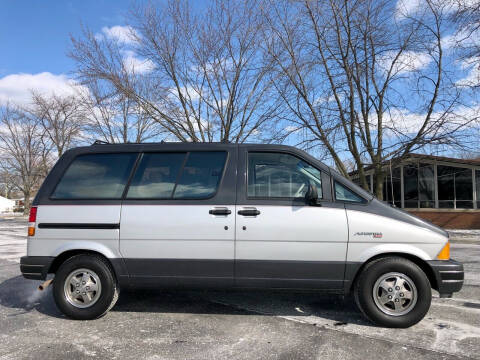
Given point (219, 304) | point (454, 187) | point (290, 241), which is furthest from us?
point (454, 187)

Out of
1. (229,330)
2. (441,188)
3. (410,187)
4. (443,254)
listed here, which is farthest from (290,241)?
(410,187)

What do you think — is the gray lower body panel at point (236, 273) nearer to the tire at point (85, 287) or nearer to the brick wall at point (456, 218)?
the tire at point (85, 287)

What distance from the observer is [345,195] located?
3959 millimetres

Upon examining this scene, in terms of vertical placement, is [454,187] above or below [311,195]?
above

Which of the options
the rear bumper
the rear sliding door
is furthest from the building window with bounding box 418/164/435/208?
the rear bumper

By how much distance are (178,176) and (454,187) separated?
64.9ft

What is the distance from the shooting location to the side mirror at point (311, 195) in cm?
374

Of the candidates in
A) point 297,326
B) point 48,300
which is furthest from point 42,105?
point 297,326

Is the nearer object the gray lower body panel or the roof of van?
the gray lower body panel

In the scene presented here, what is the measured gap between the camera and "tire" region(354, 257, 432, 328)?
149 inches

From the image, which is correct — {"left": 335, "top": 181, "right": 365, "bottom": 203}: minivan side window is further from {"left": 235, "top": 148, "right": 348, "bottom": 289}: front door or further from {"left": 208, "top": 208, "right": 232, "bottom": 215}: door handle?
{"left": 208, "top": 208, "right": 232, "bottom": 215}: door handle

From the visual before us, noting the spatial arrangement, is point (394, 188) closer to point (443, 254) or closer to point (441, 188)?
point (441, 188)

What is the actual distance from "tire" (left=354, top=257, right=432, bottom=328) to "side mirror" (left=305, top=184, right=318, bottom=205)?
0.91 m

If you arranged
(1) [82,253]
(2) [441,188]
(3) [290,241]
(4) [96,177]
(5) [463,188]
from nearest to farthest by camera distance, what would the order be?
(3) [290,241] → (1) [82,253] → (4) [96,177] → (5) [463,188] → (2) [441,188]
